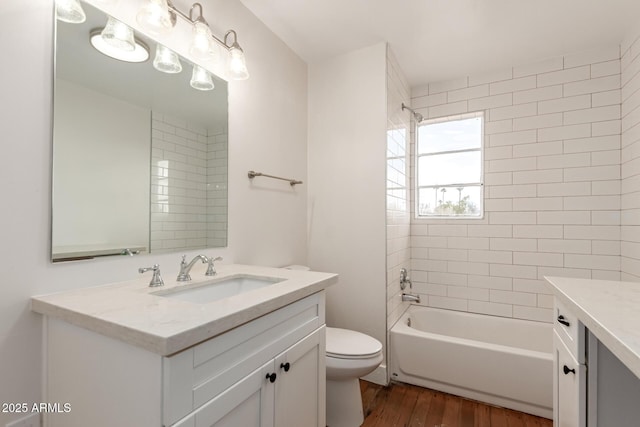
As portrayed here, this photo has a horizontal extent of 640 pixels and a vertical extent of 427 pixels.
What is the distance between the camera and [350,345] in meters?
1.75

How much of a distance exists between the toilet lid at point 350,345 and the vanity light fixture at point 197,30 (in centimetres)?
160

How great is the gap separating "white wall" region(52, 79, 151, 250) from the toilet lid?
1.13m

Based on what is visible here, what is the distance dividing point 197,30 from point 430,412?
Result: 246 centimetres

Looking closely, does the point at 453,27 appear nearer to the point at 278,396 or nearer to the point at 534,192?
the point at 534,192

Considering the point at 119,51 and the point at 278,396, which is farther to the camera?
the point at 119,51

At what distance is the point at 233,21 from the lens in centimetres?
174

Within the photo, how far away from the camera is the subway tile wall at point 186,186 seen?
4.45 ft

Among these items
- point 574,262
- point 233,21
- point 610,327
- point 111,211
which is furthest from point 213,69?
point 574,262

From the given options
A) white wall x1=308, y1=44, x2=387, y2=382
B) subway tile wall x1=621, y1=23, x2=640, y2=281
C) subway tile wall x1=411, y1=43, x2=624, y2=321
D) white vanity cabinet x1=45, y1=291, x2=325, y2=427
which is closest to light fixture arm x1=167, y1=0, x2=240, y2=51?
white wall x1=308, y1=44, x2=387, y2=382

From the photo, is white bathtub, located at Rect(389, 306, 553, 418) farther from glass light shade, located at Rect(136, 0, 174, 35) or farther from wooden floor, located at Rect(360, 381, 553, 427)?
glass light shade, located at Rect(136, 0, 174, 35)

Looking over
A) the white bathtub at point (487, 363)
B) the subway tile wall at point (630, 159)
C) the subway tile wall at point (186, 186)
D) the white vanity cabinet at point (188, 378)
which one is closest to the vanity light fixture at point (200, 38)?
the subway tile wall at point (186, 186)

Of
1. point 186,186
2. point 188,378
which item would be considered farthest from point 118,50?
point 188,378

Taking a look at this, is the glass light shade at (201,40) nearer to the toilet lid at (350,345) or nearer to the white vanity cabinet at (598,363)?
the toilet lid at (350,345)

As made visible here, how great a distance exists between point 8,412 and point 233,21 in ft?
6.47
